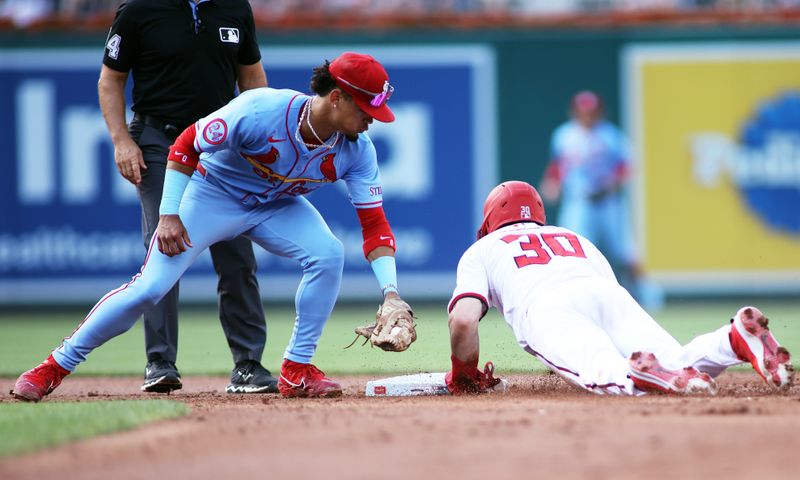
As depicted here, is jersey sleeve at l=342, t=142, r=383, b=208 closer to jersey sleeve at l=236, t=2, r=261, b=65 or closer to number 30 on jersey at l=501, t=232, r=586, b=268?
number 30 on jersey at l=501, t=232, r=586, b=268

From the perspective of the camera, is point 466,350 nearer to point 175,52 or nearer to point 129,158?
point 129,158

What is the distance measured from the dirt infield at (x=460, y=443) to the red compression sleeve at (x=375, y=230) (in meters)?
0.88

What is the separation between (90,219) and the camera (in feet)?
41.8

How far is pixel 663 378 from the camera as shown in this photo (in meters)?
4.91

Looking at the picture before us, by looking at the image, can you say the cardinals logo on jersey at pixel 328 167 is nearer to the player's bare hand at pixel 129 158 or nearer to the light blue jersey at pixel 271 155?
the light blue jersey at pixel 271 155

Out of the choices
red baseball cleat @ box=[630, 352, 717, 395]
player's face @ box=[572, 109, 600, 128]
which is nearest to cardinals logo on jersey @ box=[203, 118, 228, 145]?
red baseball cleat @ box=[630, 352, 717, 395]

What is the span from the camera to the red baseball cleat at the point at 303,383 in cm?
574

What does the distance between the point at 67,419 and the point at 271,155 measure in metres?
1.62

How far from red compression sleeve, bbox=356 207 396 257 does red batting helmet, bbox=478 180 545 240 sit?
0.55 metres

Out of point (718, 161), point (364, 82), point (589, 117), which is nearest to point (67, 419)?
point (364, 82)

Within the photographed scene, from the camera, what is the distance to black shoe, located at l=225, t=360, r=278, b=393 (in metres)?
6.14

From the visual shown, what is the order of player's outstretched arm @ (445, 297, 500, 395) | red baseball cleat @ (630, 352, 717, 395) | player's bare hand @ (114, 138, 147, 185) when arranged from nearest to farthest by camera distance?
red baseball cleat @ (630, 352, 717, 395) → player's outstretched arm @ (445, 297, 500, 395) → player's bare hand @ (114, 138, 147, 185)

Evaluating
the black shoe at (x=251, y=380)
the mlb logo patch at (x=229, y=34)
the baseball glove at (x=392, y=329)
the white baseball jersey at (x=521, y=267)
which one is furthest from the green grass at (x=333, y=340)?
the mlb logo patch at (x=229, y=34)

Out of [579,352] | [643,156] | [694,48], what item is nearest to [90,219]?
[643,156]
